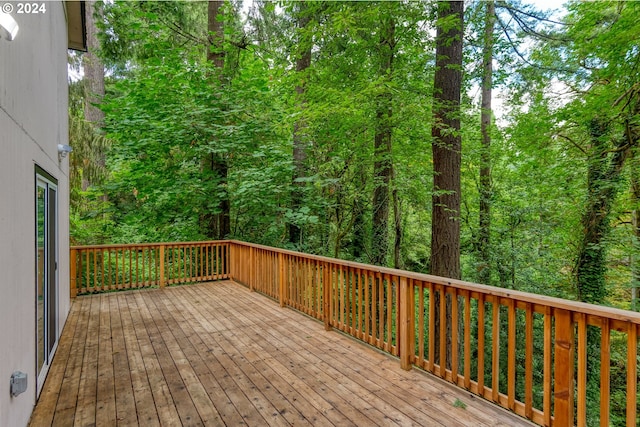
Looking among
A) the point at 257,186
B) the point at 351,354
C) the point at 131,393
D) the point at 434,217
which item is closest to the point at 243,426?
the point at 131,393

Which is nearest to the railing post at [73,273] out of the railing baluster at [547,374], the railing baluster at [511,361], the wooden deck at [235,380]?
the wooden deck at [235,380]

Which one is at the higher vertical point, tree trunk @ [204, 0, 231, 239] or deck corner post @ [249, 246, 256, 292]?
tree trunk @ [204, 0, 231, 239]

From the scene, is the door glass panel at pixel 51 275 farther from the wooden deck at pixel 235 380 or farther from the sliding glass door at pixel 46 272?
the wooden deck at pixel 235 380

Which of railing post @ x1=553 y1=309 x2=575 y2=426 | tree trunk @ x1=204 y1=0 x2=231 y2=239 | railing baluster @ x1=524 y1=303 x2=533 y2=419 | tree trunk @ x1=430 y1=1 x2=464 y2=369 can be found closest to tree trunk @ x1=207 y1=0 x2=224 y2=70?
tree trunk @ x1=204 y1=0 x2=231 y2=239

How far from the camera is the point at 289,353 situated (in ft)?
11.5

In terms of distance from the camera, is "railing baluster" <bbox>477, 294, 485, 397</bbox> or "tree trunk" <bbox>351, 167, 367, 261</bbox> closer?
"railing baluster" <bbox>477, 294, 485, 397</bbox>

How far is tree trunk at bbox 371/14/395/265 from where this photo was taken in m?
5.48

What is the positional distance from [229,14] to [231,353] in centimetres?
720

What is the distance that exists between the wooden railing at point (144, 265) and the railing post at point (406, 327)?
16.4 ft

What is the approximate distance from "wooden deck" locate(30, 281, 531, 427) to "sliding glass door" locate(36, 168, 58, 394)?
8.3 inches

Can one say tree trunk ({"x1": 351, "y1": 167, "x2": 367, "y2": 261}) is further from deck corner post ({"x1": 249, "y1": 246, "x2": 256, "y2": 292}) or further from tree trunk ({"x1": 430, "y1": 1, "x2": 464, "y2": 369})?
deck corner post ({"x1": 249, "y1": 246, "x2": 256, "y2": 292})

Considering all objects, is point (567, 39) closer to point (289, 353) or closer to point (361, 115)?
point (361, 115)

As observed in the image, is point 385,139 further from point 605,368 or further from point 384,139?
point 605,368

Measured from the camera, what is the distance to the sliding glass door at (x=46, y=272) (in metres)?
2.87
